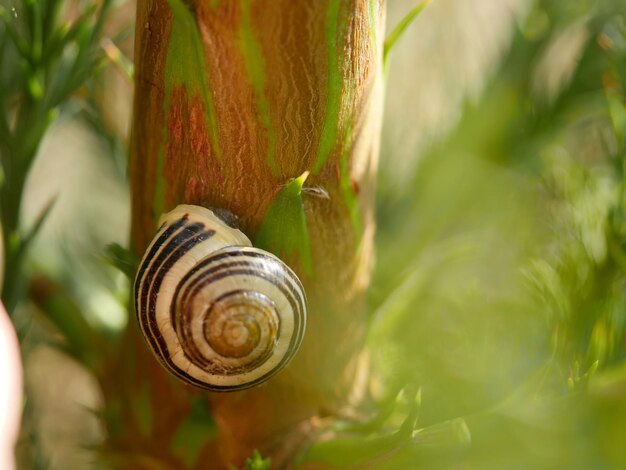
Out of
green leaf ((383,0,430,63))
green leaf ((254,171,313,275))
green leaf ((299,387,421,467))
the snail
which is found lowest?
green leaf ((299,387,421,467))

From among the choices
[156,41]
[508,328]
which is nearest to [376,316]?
[508,328]

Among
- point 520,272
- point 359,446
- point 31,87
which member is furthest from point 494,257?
point 31,87

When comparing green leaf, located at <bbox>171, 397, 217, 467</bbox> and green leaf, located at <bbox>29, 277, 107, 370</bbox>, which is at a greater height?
green leaf, located at <bbox>29, 277, 107, 370</bbox>

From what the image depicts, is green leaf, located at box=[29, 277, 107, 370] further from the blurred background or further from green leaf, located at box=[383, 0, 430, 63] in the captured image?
green leaf, located at box=[383, 0, 430, 63]

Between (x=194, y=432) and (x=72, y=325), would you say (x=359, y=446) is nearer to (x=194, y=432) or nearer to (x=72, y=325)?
(x=194, y=432)

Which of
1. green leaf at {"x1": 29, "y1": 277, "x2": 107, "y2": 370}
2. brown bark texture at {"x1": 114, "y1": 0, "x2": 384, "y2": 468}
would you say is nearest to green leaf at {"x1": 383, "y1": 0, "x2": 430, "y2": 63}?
brown bark texture at {"x1": 114, "y1": 0, "x2": 384, "y2": 468}

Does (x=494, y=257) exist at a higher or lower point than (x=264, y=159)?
lower
